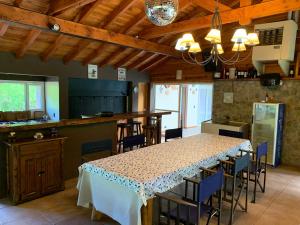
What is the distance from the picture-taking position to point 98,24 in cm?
496

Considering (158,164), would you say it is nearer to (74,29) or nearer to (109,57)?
(74,29)

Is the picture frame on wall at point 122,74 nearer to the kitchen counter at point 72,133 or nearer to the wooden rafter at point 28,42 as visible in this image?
the kitchen counter at point 72,133

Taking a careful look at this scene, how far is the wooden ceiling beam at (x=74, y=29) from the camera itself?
11.9ft

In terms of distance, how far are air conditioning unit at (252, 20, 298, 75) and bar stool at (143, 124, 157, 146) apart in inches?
109

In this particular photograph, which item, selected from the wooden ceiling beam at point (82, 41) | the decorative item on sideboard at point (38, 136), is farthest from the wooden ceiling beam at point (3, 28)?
the decorative item on sideboard at point (38, 136)

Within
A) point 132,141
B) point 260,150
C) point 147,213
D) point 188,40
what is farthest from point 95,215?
point 188,40

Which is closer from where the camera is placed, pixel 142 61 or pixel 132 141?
pixel 132 141

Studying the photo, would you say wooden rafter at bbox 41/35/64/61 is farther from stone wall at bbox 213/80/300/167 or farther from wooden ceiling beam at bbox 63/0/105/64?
stone wall at bbox 213/80/300/167

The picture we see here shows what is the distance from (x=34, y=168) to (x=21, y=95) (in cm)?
399

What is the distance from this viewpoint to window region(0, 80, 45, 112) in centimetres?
622

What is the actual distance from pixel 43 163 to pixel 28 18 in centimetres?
232

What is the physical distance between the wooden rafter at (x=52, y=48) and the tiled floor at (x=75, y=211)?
9.94ft

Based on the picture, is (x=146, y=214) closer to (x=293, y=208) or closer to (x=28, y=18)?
(x=293, y=208)

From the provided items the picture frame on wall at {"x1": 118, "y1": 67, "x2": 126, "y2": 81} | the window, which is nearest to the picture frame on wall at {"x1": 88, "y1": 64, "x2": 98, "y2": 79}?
the picture frame on wall at {"x1": 118, "y1": 67, "x2": 126, "y2": 81}
